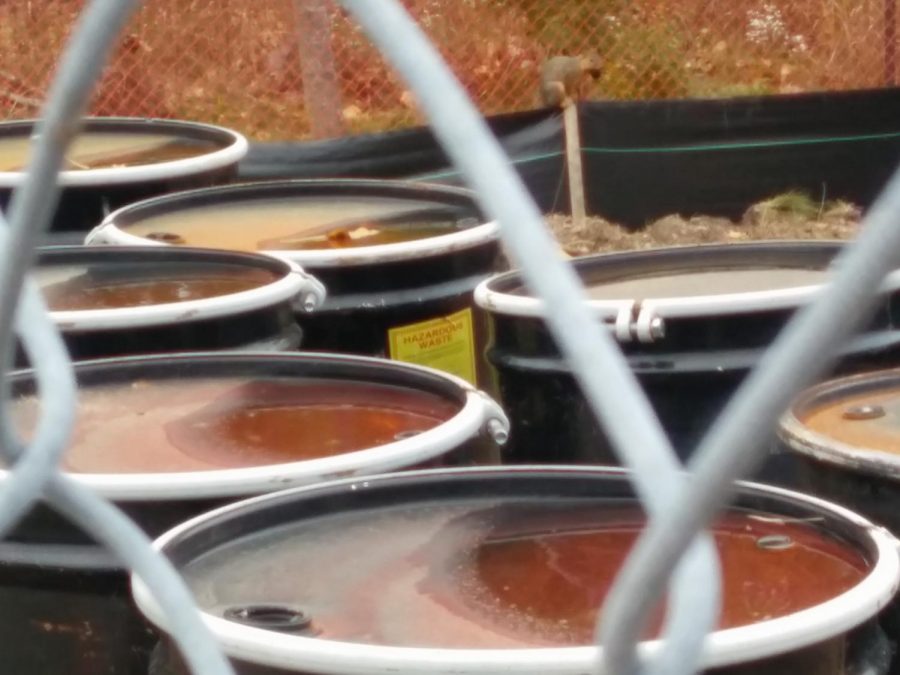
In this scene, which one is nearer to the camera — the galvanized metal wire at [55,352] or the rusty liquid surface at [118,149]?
the galvanized metal wire at [55,352]

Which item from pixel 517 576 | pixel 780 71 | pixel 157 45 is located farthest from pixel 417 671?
pixel 780 71

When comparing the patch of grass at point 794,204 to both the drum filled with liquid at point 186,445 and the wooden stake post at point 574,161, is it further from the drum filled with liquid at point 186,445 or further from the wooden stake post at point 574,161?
the drum filled with liquid at point 186,445

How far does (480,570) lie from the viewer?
1384mm

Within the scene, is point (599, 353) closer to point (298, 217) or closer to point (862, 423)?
point (862, 423)

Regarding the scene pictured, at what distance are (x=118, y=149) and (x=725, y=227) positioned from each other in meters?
3.24

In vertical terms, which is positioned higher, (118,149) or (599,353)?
(599,353)

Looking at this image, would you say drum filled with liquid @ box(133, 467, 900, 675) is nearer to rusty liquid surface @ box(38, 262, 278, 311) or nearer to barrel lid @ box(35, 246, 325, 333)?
barrel lid @ box(35, 246, 325, 333)

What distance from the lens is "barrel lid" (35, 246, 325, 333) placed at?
81.4 inches

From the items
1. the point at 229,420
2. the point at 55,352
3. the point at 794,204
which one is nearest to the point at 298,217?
the point at 229,420

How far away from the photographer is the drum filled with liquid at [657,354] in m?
1.82

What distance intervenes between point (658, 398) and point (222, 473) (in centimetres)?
61

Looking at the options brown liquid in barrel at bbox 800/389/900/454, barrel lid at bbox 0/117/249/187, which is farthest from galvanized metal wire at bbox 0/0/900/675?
barrel lid at bbox 0/117/249/187

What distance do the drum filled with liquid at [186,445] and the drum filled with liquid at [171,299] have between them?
0.23 ft

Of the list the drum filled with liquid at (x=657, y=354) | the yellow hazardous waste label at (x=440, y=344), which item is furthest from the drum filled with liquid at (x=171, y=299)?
the drum filled with liquid at (x=657, y=354)
